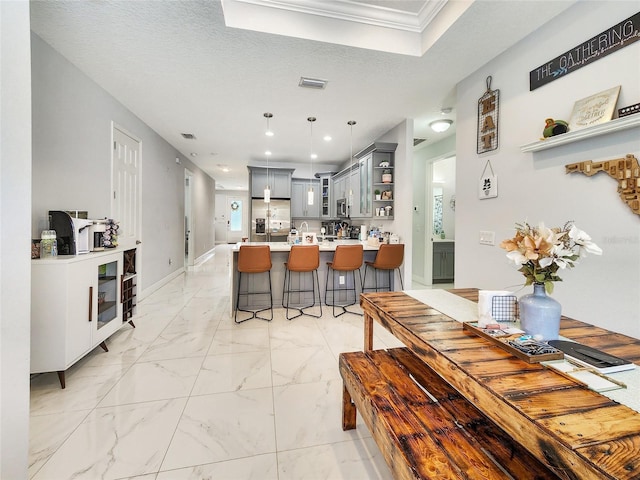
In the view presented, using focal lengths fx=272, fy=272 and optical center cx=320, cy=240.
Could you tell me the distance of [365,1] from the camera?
7.47ft

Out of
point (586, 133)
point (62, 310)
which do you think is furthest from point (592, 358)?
point (62, 310)

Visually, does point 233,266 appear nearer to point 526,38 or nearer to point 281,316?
point 281,316

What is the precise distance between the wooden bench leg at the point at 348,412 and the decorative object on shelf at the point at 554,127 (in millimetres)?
2288

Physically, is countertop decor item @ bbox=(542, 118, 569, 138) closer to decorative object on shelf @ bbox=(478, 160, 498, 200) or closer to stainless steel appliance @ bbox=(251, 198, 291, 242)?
decorative object on shelf @ bbox=(478, 160, 498, 200)

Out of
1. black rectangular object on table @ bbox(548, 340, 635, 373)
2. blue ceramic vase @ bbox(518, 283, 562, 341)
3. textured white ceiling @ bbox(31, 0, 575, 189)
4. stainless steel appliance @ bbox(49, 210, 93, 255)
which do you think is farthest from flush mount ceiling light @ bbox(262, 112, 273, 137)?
black rectangular object on table @ bbox(548, 340, 635, 373)

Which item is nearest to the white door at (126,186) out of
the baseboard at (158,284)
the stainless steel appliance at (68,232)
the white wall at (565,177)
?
the baseboard at (158,284)

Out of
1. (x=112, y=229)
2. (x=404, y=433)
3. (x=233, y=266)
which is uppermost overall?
(x=112, y=229)

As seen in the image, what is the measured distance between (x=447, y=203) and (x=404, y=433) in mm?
5835

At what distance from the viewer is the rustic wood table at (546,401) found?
60 cm

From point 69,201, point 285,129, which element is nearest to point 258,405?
point 69,201

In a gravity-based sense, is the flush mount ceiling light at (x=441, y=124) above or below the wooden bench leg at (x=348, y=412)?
above

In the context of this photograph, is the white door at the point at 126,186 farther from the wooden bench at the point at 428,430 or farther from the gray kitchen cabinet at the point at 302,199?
the gray kitchen cabinet at the point at 302,199

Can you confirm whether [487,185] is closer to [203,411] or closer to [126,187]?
[203,411]

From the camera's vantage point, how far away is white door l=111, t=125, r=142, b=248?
357cm
